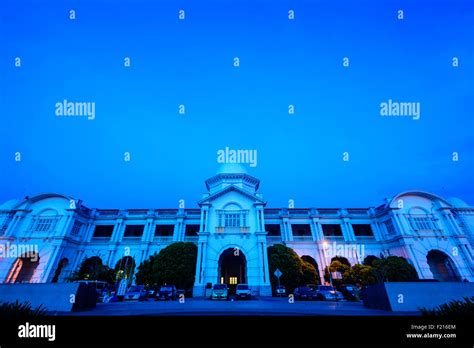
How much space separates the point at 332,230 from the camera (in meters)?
39.8

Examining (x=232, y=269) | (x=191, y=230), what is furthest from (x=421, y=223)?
(x=191, y=230)

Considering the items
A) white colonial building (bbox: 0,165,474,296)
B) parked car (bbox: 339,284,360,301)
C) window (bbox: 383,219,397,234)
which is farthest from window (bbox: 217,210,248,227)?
window (bbox: 383,219,397,234)

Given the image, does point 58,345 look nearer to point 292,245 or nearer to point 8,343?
point 8,343

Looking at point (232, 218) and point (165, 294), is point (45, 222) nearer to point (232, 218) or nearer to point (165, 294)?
point (165, 294)

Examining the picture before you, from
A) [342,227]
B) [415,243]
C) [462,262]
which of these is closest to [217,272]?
[342,227]

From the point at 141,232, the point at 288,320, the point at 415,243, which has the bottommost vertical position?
the point at 288,320

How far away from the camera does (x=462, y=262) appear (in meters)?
32.9

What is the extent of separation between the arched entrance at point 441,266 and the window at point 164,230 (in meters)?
39.6

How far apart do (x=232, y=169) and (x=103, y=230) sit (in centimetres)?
2431

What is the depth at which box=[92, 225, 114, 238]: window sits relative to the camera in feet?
132

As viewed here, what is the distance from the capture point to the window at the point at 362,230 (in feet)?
130

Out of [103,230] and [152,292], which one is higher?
[103,230]

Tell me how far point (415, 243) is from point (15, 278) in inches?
2190

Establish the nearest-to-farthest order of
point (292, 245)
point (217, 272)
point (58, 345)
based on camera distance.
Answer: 1. point (58, 345)
2. point (217, 272)
3. point (292, 245)
